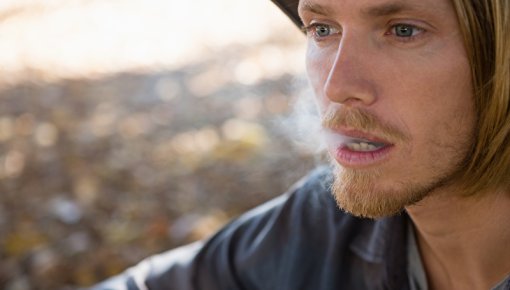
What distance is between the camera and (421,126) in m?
1.81

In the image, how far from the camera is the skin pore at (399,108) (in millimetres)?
1771

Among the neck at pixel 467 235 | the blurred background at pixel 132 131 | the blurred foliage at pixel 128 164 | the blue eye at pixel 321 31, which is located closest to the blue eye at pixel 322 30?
the blue eye at pixel 321 31

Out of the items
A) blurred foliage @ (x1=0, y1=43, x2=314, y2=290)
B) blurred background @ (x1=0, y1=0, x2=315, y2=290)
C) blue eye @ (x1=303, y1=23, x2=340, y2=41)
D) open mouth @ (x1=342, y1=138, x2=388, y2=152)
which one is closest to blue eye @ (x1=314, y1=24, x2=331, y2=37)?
blue eye @ (x1=303, y1=23, x2=340, y2=41)

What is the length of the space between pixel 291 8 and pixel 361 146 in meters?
0.56

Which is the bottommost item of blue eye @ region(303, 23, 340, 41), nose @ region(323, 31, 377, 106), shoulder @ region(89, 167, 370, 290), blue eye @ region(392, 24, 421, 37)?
shoulder @ region(89, 167, 370, 290)

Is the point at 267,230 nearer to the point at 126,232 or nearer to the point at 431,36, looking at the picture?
the point at 431,36

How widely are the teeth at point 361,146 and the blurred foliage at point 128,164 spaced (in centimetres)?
90

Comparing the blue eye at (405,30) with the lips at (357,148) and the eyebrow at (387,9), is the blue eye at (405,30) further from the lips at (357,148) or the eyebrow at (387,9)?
the lips at (357,148)

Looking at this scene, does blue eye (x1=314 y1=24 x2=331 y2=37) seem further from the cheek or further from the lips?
the lips

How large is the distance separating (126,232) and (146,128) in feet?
3.68

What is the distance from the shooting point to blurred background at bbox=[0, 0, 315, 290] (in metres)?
3.71

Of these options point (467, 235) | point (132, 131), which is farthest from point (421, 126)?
point (132, 131)

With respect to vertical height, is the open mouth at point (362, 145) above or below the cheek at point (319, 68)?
below

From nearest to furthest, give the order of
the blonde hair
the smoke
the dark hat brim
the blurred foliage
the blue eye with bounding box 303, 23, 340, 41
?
the blonde hair < the blue eye with bounding box 303, 23, 340, 41 < the dark hat brim < the smoke < the blurred foliage
